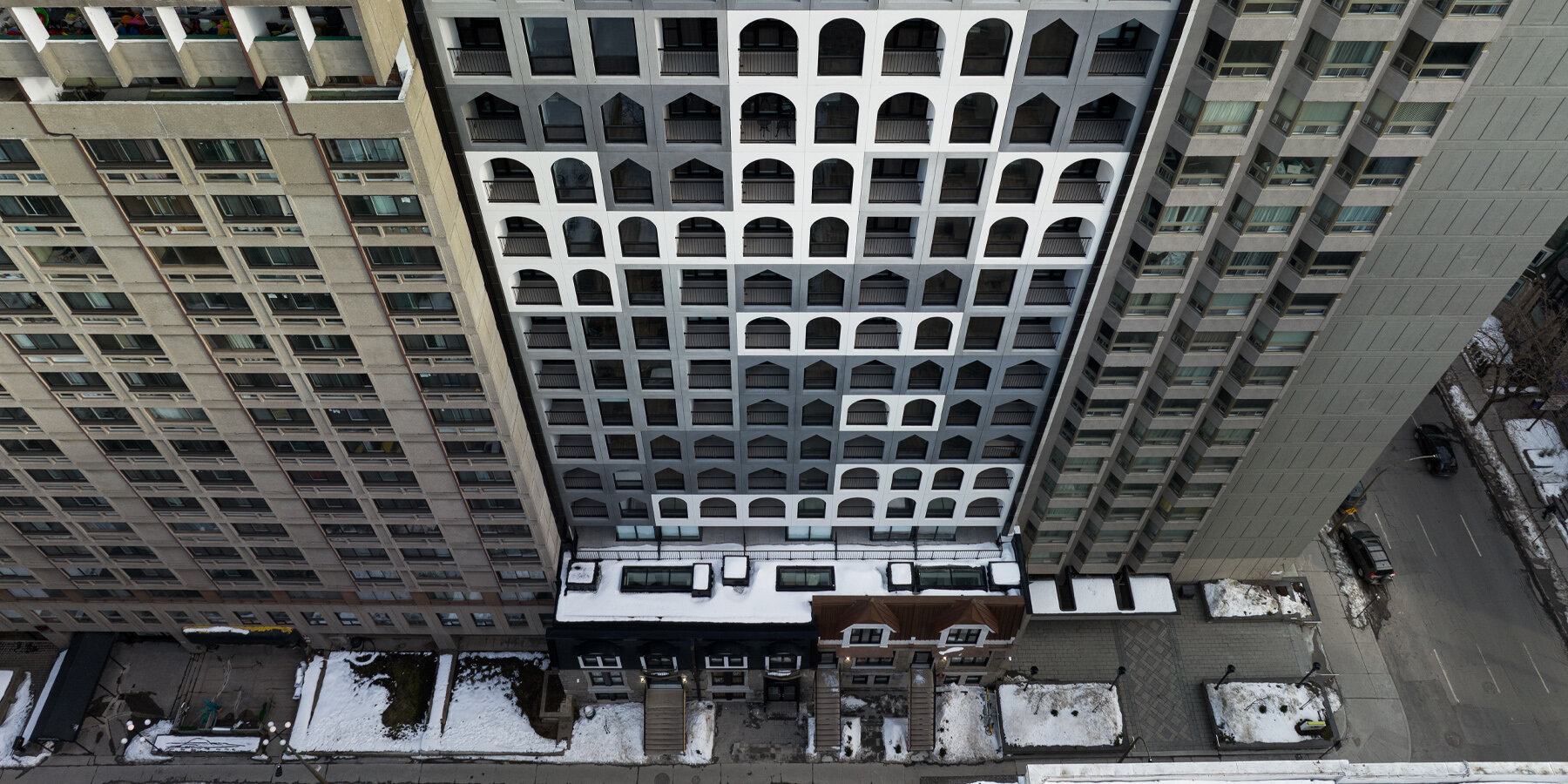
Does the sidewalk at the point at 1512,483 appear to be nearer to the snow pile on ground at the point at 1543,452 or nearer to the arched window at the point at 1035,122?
the snow pile on ground at the point at 1543,452

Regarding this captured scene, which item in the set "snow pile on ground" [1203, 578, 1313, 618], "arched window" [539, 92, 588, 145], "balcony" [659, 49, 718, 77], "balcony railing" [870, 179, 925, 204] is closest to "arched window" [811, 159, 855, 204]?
"balcony railing" [870, 179, 925, 204]

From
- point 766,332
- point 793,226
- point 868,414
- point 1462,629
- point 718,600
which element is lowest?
point 718,600

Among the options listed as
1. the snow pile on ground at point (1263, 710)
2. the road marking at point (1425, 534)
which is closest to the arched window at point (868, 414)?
the snow pile on ground at point (1263, 710)

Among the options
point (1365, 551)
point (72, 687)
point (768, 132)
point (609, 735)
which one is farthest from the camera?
A: point (1365, 551)

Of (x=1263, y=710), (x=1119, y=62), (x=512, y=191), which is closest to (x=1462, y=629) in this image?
(x=1263, y=710)

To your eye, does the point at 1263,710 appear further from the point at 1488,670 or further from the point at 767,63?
the point at 767,63

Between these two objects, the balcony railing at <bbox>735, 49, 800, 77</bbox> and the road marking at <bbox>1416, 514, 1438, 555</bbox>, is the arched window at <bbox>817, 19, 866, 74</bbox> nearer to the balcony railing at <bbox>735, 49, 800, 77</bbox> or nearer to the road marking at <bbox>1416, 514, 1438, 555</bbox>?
the balcony railing at <bbox>735, 49, 800, 77</bbox>

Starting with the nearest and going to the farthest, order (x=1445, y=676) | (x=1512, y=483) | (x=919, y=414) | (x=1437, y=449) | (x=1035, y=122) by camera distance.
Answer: (x=1035, y=122) → (x=919, y=414) → (x=1445, y=676) → (x=1512, y=483) → (x=1437, y=449)
